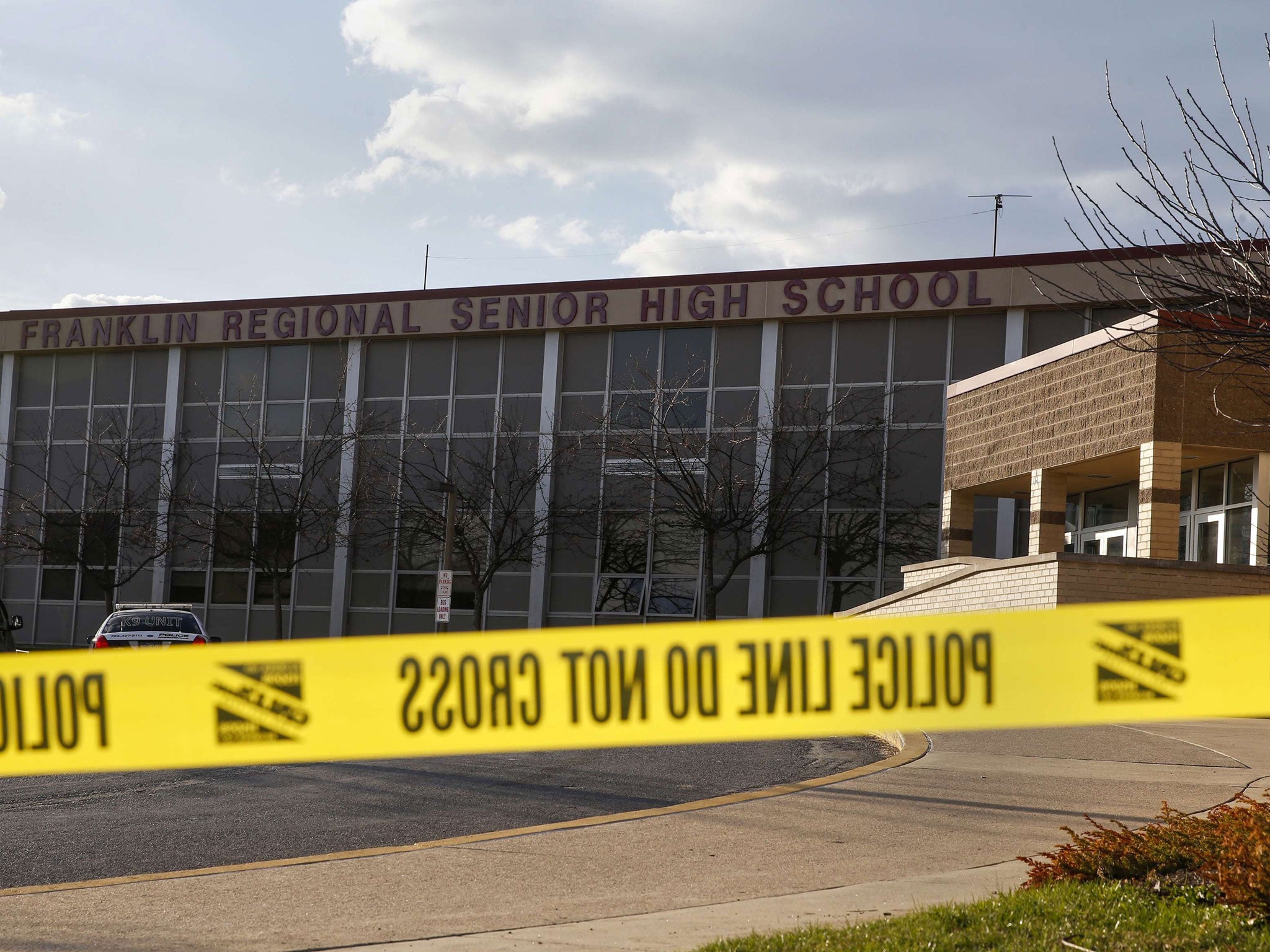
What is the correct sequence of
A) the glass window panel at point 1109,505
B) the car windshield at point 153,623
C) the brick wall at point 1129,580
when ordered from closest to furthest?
1. the car windshield at point 153,623
2. the brick wall at point 1129,580
3. the glass window panel at point 1109,505

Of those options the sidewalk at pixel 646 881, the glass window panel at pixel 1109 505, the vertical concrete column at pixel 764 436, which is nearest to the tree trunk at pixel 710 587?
the vertical concrete column at pixel 764 436

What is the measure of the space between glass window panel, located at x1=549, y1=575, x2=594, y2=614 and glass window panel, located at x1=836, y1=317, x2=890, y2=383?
720cm

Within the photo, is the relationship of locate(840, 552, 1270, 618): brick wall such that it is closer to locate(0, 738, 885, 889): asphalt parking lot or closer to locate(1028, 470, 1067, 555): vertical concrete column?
locate(1028, 470, 1067, 555): vertical concrete column

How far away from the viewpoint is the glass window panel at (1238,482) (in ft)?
62.7

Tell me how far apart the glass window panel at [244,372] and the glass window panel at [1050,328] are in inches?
727

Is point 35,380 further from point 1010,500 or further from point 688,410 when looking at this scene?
point 1010,500

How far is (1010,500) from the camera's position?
26.4 meters

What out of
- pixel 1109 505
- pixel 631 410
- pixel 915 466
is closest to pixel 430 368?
pixel 631 410

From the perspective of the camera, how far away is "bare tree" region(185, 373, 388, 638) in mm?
30453

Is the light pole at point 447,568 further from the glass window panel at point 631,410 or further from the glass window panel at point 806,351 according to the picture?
the glass window panel at point 806,351

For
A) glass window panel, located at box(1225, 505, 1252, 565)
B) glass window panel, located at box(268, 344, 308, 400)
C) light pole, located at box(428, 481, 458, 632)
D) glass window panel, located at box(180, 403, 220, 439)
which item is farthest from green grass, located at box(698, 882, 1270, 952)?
glass window panel, located at box(180, 403, 220, 439)

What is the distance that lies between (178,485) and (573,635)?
30.3 m

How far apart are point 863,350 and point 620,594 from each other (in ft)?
24.6

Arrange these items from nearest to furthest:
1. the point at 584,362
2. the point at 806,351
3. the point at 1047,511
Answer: the point at 1047,511 → the point at 806,351 → the point at 584,362
